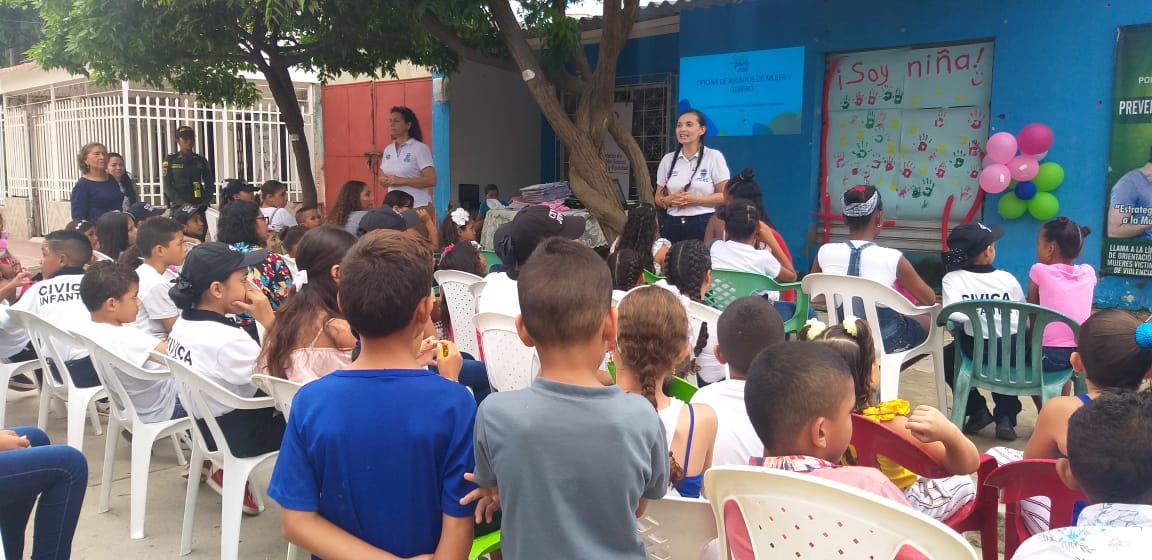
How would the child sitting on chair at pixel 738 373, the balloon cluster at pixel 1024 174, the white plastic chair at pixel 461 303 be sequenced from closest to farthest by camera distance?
the child sitting on chair at pixel 738 373 < the white plastic chair at pixel 461 303 < the balloon cluster at pixel 1024 174

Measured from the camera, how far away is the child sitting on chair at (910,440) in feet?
6.00

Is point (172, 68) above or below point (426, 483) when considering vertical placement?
above

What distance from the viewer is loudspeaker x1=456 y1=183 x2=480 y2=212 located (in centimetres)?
1017

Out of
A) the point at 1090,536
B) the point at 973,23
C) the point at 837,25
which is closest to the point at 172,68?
the point at 837,25

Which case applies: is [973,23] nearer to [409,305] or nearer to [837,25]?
[837,25]

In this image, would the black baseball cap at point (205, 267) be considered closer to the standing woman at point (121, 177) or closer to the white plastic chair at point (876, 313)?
the white plastic chair at point (876, 313)

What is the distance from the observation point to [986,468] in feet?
6.75

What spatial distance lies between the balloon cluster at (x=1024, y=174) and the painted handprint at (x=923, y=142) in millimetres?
698

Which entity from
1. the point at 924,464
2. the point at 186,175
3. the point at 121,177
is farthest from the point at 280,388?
the point at 186,175

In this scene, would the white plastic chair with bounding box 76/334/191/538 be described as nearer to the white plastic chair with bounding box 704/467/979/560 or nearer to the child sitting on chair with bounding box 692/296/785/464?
the child sitting on chair with bounding box 692/296/785/464

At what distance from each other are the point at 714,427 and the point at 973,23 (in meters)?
6.02

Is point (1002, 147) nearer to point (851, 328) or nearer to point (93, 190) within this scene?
point (851, 328)

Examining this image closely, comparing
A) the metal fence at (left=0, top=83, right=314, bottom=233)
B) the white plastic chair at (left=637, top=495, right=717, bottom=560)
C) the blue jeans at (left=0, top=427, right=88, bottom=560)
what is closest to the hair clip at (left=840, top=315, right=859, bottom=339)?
the white plastic chair at (left=637, top=495, right=717, bottom=560)

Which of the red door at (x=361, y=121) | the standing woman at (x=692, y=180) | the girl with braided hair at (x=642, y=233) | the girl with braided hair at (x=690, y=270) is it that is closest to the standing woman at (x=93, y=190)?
the red door at (x=361, y=121)
